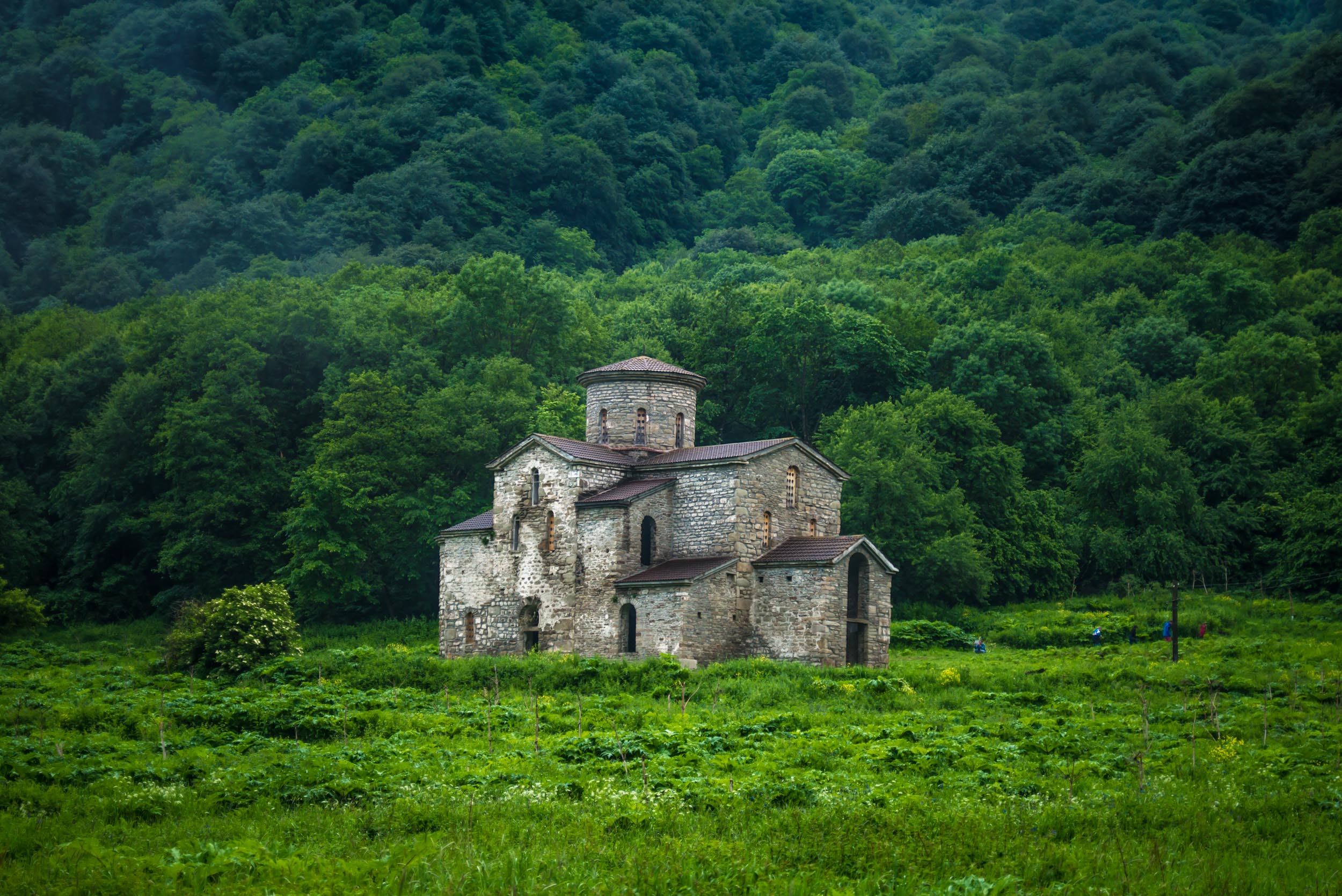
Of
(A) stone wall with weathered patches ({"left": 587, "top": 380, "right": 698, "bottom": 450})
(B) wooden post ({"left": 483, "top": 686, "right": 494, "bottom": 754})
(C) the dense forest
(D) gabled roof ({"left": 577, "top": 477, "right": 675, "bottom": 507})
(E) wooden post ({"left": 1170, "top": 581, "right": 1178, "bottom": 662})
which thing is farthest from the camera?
(C) the dense forest

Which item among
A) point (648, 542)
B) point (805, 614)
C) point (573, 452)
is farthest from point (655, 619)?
point (573, 452)

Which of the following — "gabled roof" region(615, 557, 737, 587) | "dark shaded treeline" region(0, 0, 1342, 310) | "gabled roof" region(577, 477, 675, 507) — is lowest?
"gabled roof" region(615, 557, 737, 587)

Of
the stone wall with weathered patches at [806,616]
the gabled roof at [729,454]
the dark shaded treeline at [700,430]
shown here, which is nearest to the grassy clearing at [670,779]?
the stone wall with weathered patches at [806,616]

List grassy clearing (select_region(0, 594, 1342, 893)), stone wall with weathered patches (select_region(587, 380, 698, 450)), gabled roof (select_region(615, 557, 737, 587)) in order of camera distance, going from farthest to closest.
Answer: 1. stone wall with weathered patches (select_region(587, 380, 698, 450))
2. gabled roof (select_region(615, 557, 737, 587))
3. grassy clearing (select_region(0, 594, 1342, 893))

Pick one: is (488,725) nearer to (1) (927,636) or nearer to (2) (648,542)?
(2) (648,542)

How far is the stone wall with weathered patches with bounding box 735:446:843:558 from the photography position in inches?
1548

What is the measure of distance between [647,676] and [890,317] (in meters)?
41.3

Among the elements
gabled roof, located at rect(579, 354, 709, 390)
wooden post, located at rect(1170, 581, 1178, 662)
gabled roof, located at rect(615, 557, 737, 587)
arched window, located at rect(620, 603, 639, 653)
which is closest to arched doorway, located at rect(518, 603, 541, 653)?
arched window, located at rect(620, 603, 639, 653)

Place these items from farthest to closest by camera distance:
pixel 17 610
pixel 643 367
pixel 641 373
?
pixel 17 610, pixel 643 367, pixel 641 373

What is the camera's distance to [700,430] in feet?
208

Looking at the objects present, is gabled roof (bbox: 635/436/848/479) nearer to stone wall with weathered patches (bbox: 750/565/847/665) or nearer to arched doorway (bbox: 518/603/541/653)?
stone wall with weathered patches (bbox: 750/565/847/665)

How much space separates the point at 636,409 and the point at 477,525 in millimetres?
6717

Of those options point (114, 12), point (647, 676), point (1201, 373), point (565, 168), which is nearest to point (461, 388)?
point (647, 676)

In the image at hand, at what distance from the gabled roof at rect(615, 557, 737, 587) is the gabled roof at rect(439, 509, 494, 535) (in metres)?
6.38
